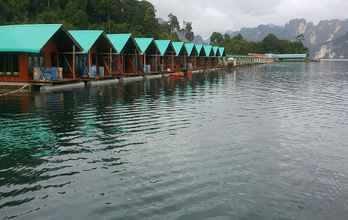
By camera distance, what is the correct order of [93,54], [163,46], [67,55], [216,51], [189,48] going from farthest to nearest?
1. [216,51]
2. [189,48]
3. [163,46]
4. [93,54]
5. [67,55]

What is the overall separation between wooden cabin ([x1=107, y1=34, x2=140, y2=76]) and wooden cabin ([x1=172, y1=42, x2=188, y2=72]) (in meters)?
17.0

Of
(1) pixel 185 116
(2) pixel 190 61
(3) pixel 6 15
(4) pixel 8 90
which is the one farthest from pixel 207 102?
(3) pixel 6 15

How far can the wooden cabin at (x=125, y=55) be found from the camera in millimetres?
56950

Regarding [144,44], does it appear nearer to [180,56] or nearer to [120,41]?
[120,41]

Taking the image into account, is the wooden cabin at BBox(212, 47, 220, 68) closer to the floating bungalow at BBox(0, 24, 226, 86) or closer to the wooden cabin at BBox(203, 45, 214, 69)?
the wooden cabin at BBox(203, 45, 214, 69)

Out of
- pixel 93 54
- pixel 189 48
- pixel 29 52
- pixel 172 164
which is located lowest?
pixel 172 164

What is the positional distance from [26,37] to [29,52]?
80.8 inches

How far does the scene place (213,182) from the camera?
12.8 metres

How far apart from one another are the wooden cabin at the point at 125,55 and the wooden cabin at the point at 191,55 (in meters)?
23.5

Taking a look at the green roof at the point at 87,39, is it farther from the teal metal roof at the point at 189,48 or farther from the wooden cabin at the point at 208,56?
the wooden cabin at the point at 208,56

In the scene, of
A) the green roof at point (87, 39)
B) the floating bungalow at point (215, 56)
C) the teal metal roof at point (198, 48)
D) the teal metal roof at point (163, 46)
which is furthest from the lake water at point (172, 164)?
the floating bungalow at point (215, 56)

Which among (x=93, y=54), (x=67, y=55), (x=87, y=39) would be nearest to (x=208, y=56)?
(x=93, y=54)

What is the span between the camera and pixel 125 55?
61.3m

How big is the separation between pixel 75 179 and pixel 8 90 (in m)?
28.5
